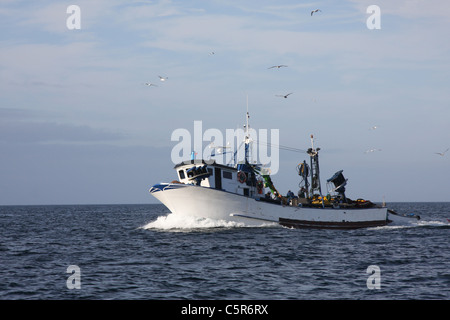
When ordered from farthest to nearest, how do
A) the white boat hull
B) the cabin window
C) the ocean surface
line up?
the cabin window
the white boat hull
the ocean surface

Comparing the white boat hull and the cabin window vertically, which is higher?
the cabin window

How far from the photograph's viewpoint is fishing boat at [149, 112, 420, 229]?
46.6m

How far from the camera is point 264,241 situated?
129ft

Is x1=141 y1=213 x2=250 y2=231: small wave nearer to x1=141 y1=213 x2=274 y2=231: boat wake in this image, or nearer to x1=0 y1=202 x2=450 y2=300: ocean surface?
x1=141 y1=213 x2=274 y2=231: boat wake

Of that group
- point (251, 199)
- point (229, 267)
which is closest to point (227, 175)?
point (251, 199)

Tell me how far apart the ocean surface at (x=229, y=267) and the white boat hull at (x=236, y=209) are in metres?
2.26

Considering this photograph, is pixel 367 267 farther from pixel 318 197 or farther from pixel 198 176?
pixel 318 197

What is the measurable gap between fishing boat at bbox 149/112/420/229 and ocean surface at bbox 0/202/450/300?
2.68 m

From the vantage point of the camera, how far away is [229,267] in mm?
28109

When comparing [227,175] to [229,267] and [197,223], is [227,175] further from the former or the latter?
[229,267]

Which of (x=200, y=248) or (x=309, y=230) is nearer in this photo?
(x=200, y=248)

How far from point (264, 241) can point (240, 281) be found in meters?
15.4

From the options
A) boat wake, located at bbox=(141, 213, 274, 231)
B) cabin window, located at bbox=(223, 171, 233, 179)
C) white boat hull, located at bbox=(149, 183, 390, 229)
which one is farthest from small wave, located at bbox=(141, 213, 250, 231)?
cabin window, located at bbox=(223, 171, 233, 179)
